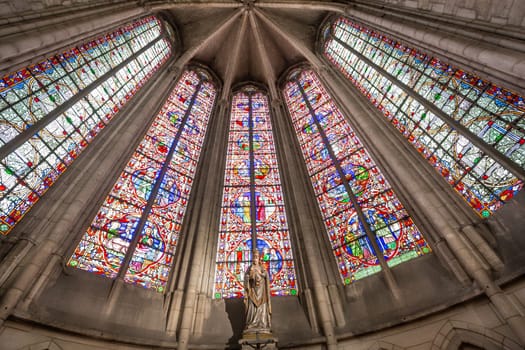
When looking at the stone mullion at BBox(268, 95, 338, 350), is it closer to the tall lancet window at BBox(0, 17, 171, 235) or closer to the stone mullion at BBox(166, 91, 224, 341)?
the stone mullion at BBox(166, 91, 224, 341)

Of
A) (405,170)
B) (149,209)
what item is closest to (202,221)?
(149,209)

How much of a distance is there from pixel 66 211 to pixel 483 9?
352 inches

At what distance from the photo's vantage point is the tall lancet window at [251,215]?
7.61 m

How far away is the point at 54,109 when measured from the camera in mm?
7098

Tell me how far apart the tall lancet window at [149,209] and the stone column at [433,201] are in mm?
5627

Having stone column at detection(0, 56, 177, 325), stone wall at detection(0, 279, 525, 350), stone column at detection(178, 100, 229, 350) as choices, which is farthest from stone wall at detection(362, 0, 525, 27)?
stone column at detection(0, 56, 177, 325)

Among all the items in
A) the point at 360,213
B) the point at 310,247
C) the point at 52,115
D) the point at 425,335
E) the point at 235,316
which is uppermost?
the point at 52,115

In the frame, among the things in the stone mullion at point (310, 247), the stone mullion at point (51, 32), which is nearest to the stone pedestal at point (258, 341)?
the stone mullion at point (310, 247)

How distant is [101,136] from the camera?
26.2ft

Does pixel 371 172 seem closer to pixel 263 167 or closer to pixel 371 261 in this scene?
pixel 371 261

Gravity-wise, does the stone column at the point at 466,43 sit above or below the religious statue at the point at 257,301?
above

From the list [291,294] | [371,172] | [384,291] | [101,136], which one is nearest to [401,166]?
[371,172]

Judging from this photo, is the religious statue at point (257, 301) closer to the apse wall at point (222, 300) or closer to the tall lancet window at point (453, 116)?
the apse wall at point (222, 300)

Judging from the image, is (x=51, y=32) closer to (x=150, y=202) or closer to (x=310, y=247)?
(x=150, y=202)
